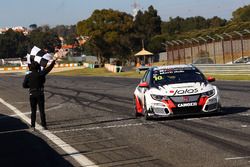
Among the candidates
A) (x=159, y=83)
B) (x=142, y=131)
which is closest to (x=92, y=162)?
(x=142, y=131)

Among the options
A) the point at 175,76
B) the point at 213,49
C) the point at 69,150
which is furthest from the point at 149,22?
the point at 69,150

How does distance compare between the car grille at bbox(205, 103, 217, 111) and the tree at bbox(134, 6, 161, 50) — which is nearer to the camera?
the car grille at bbox(205, 103, 217, 111)

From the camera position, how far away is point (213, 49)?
43375 mm

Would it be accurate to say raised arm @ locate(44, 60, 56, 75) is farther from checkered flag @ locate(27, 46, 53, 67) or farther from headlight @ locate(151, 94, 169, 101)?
headlight @ locate(151, 94, 169, 101)

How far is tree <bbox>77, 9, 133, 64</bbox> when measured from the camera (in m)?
103

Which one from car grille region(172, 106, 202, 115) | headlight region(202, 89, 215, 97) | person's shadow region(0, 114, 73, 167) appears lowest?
person's shadow region(0, 114, 73, 167)

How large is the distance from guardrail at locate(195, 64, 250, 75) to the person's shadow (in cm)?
2443

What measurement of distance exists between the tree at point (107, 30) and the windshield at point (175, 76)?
286 feet

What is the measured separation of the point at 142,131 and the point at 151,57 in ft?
265

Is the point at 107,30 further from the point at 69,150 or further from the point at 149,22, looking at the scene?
the point at 69,150

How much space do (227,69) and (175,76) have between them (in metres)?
25.2

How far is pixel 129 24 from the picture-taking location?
10506 cm

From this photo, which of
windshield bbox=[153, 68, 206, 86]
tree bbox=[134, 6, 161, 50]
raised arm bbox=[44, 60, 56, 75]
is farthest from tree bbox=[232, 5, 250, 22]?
raised arm bbox=[44, 60, 56, 75]

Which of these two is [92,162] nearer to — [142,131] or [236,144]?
[236,144]
